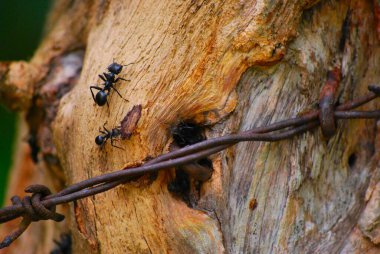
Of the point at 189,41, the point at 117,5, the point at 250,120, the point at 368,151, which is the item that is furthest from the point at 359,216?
the point at 117,5

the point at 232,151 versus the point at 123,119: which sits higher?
the point at 123,119

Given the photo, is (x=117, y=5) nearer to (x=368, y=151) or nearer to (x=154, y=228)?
(x=154, y=228)

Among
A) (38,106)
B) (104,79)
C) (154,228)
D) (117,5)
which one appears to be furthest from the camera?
(38,106)

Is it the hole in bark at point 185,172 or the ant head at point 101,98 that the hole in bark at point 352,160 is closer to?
the hole in bark at point 185,172

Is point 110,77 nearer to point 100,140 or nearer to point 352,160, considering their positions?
point 100,140

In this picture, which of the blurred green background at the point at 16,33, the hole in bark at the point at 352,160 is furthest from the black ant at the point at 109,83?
the blurred green background at the point at 16,33

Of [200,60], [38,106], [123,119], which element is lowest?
[123,119]
